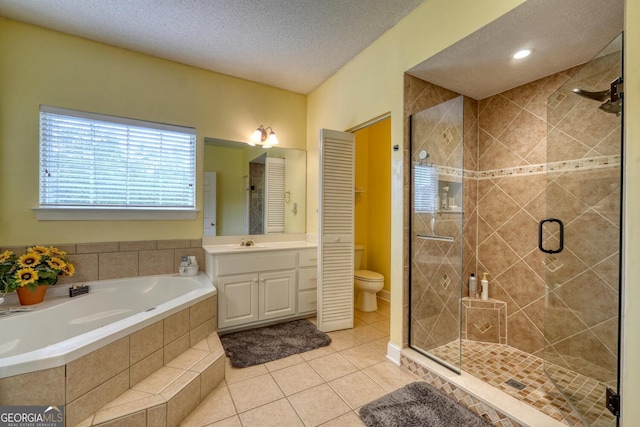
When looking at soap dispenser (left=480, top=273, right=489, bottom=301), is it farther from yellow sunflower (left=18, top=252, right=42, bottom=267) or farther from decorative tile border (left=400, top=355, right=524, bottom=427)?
yellow sunflower (left=18, top=252, right=42, bottom=267)

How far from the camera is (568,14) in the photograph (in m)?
1.42

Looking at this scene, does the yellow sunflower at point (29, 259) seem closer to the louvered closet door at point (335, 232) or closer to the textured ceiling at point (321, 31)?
the textured ceiling at point (321, 31)

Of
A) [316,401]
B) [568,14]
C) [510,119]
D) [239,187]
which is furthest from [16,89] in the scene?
[510,119]

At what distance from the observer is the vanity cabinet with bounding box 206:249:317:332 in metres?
2.49

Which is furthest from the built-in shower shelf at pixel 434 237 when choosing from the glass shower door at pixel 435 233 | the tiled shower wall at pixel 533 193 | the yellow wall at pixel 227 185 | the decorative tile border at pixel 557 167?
the yellow wall at pixel 227 185

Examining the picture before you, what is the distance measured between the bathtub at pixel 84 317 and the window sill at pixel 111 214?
0.57 m

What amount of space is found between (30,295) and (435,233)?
10.0 feet

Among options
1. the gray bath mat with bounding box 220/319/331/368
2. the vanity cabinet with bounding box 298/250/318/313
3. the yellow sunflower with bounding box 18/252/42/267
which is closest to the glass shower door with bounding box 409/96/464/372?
the gray bath mat with bounding box 220/319/331/368

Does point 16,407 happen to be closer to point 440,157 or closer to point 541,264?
point 440,157

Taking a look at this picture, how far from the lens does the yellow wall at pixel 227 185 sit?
294 centimetres

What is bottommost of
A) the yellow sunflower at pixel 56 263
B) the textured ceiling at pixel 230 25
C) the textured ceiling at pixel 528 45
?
the yellow sunflower at pixel 56 263

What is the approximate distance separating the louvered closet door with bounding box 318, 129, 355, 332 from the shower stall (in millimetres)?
753

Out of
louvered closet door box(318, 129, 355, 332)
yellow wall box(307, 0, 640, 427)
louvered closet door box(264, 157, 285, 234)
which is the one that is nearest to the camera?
yellow wall box(307, 0, 640, 427)

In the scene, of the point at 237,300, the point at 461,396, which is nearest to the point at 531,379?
the point at 461,396
